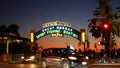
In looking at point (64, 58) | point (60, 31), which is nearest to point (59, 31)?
point (60, 31)

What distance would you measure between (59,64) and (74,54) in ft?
4.44

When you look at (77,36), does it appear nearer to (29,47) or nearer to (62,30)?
(62,30)

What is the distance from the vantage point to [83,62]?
27797 millimetres

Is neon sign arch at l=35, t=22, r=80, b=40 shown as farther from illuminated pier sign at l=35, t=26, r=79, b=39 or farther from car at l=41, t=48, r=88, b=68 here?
car at l=41, t=48, r=88, b=68

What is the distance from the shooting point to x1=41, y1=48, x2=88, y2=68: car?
2705 centimetres

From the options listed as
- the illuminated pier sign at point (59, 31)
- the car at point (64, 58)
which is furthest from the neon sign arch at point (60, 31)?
the car at point (64, 58)

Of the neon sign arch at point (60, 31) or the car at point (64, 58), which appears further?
the neon sign arch at point (60, 31)

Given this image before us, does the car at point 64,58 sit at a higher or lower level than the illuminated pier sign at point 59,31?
lower

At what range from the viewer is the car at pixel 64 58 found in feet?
88.8

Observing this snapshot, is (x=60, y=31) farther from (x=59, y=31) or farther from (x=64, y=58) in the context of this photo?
(x=64, y=58)

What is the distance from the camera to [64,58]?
89.0ft

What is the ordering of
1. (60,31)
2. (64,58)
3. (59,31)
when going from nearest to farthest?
(64,58) → (60,31) → (59,31)

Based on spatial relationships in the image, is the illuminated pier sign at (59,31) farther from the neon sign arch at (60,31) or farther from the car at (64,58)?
the car at (64,58)

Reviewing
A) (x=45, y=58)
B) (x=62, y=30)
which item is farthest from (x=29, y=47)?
(x=45, y=58)
